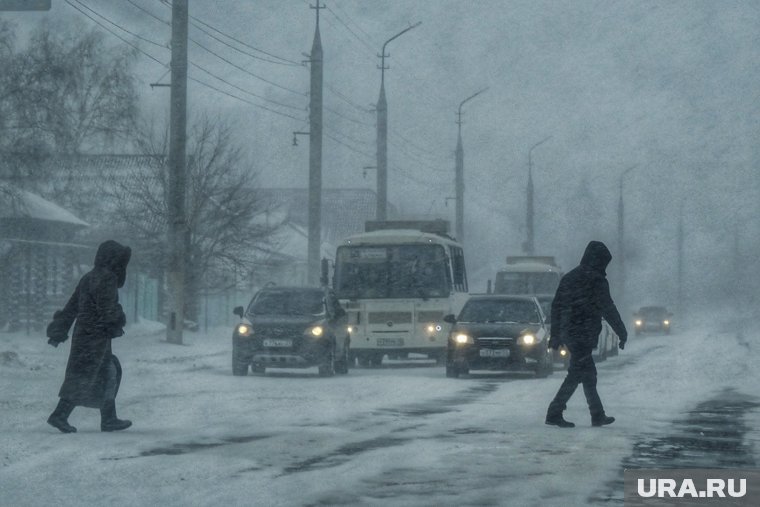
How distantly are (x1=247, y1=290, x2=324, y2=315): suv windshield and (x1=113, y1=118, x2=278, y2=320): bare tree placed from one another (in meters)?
18.0

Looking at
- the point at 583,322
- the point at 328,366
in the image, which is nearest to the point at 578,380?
the point at 583,322

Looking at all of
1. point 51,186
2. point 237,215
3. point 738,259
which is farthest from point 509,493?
point 738,259

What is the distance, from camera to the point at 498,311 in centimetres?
2806

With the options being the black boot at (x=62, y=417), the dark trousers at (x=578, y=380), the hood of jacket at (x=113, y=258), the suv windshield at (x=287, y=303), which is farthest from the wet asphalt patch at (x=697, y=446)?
the suv windshield at (x=287, y=303)

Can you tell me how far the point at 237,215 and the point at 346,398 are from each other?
28.6 metres

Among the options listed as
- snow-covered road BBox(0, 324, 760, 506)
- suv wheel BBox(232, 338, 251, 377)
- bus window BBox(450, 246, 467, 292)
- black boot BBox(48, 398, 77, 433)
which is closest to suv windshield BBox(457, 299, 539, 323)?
snow-covered road BBox(0, 324, 760, 506)

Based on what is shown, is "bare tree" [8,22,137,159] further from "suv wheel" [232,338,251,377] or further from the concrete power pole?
"suv wheel" [232,338,251,377]

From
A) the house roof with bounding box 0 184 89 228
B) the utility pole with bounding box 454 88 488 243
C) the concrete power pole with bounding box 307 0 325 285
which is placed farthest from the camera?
the utility pole with bounding box 454 88 488 243

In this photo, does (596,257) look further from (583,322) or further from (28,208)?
(28,208)

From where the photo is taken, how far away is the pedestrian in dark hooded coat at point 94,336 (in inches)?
542

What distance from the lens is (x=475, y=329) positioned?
2675 centimetres

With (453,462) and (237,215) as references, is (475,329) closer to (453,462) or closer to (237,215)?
(453,462)

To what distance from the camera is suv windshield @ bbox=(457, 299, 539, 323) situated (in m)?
27.9

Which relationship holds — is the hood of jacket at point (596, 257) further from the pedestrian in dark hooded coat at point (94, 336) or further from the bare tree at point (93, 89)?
the bare tree at point (93, 89)
